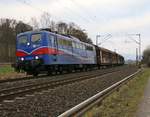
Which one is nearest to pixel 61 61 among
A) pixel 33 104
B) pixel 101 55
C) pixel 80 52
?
pixel 80 52

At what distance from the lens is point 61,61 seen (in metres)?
31.1

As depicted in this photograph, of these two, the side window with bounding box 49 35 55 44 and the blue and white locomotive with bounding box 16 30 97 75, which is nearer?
the blue and white locomotive with bounding box 16 30 97 75

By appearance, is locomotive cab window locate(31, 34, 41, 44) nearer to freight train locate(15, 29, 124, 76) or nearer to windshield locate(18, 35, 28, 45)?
freight train locate(15, 29, 124, 76)

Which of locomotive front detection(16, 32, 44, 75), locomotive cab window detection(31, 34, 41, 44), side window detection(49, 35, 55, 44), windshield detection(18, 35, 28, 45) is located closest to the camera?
locomotive front detection(16, 32, 44, 75)

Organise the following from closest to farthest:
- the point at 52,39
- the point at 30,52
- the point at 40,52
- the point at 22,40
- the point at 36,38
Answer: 1. the point at 40,52
2. the point at 30,52
3. the point at 36,38
4. the point at 52,39
5. the point at 22,40

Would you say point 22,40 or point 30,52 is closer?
point 30,52

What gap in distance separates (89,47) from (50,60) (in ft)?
62.9

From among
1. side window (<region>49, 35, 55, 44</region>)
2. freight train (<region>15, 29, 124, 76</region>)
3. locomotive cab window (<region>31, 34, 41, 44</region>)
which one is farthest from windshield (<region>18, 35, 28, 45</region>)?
side window (<region>49, 35, 55, 44</region>)

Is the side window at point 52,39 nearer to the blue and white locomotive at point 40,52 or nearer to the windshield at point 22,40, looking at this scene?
the blue and white locomotive at point 40,52

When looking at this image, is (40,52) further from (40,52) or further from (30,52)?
(30,52)

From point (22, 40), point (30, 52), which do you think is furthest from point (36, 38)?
point (22, 40)

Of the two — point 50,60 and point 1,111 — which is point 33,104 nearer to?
point 1,111

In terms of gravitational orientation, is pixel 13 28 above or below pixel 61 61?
above

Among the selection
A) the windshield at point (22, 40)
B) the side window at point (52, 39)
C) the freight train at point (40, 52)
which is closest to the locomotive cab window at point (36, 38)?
the freight train at point (40, 52)
